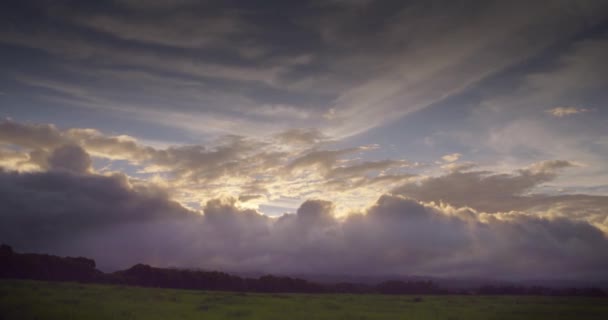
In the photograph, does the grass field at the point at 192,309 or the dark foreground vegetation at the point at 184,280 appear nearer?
the grass field at the point at 192,309

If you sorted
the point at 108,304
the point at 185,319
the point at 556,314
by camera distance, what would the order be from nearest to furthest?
1. the point at 185,319
2. the point at 108,304
3. the point at 556,314

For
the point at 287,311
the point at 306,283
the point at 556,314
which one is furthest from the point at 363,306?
the point at 306,283

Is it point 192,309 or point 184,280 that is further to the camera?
point 184,280

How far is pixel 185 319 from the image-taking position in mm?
40031

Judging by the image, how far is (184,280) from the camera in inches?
4446

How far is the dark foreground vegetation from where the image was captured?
9800cm

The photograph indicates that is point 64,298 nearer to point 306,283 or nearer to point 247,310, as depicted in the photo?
point 247,310

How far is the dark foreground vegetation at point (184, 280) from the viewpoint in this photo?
3858 inches

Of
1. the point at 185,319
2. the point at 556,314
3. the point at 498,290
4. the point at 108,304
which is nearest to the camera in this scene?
the point at 185,319

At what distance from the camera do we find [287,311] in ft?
157

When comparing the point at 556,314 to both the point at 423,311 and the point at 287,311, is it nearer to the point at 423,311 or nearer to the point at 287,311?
the point at 423,311

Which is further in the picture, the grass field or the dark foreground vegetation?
the dark foreground vegetation

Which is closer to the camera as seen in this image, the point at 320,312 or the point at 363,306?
the point at 320,312

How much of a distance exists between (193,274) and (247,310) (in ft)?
252
